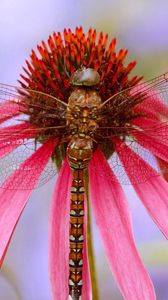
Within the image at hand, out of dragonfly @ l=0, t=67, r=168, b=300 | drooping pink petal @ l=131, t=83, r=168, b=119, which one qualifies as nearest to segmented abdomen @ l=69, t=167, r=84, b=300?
dragonfly @ l=0, t=67, r=168, b=300

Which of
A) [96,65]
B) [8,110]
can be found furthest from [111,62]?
[8,110]

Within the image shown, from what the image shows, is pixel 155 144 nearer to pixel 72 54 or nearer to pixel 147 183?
pixel 147 183

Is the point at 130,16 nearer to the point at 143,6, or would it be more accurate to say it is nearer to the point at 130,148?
the point at 143,6

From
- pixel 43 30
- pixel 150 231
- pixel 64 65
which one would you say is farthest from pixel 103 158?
pixel 43 30

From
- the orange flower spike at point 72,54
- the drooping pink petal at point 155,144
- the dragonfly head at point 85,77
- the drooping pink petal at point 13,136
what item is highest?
the orange flower spike at point 72,54


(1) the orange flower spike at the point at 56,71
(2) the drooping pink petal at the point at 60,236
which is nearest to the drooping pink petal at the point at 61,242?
(2) the drooping pink petal at the point at 60,236

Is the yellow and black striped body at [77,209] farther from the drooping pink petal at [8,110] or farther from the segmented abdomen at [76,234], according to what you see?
the drooping pink petal at [8,110]
